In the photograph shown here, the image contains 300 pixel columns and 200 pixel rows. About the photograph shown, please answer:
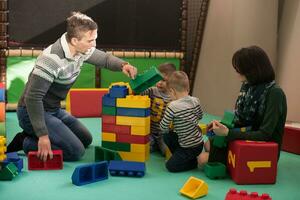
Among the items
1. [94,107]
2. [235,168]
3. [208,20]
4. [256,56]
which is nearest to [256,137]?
[235,168]

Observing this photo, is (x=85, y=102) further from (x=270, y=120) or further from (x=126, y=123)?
(x=270, y=120)

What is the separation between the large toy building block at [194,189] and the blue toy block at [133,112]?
468 millimetres

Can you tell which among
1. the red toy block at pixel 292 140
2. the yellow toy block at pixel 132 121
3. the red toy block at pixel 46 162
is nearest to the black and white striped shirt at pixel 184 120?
the yellow toy block at pixel 132 121

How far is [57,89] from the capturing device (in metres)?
2.06

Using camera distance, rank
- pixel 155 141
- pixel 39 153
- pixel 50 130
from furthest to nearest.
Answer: pixel 155 141 < pixel 50 130 < pixel 39 153

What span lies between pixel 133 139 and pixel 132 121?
87 mm

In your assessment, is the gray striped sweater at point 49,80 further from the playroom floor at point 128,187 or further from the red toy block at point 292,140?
the red toy block at point 292,140

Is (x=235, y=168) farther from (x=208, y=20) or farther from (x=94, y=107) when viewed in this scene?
(x=208, y=20)

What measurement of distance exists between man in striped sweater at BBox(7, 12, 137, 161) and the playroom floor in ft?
0.37

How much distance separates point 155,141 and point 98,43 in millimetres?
1492

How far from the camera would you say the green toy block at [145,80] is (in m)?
1.98

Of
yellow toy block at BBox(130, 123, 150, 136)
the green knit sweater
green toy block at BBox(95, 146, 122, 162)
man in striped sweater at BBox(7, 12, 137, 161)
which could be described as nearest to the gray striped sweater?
man in striped sweater at BBox(7, 12, 137, 161)

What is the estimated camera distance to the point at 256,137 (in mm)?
1783

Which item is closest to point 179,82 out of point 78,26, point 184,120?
point 184,120
